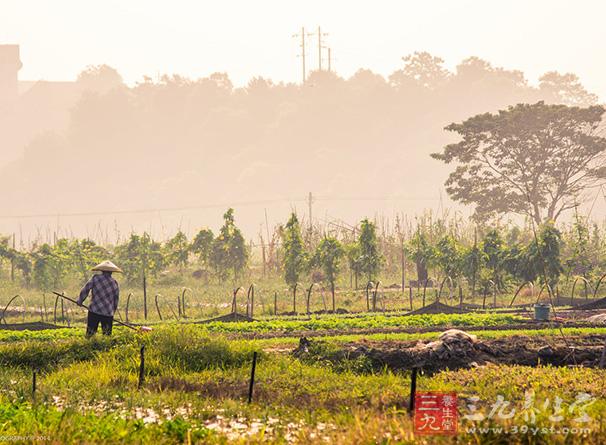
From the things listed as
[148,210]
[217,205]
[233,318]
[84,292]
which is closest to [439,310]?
[233,318]

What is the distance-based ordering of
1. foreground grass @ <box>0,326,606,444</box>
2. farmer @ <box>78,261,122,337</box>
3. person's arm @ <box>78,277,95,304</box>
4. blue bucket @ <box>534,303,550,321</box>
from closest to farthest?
foreground grass @ <box>0,326,606,444</box> → person's arm @ <box>78,277,95,304</box> → farmer @ <box>78,261,122,337</box> → blue bucket @ <box>534,303,550,321</box>

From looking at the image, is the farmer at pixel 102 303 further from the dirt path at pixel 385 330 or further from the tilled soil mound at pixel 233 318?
the tilled soil mound at pixel 233 318

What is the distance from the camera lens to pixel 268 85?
429 feet

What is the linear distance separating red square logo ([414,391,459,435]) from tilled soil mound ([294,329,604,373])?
309 cm

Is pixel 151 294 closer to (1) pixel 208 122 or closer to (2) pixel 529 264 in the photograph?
(2) pixel 529 264

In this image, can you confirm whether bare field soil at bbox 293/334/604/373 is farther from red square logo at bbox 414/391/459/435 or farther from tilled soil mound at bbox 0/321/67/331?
tilled soil mound at bbox 0/321/67/331

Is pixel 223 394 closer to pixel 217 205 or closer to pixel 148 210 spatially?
pixel 217 205

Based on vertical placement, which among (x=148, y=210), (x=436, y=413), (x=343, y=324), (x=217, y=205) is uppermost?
(x=217, y=205)

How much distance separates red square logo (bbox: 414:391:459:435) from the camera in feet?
29.0

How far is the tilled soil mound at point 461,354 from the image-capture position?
1421cm

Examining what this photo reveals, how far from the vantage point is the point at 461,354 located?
47.4 ft

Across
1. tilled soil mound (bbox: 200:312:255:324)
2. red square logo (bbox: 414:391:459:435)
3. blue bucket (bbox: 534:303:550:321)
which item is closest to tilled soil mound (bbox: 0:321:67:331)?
tilled soil mound (bbox: 200:312:255:324)

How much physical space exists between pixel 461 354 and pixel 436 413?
505 cm

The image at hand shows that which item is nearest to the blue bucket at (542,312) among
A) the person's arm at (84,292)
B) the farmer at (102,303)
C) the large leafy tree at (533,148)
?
the farmer at (102,303)
